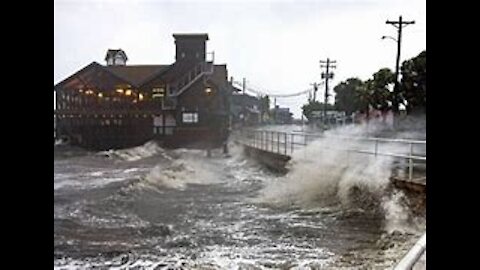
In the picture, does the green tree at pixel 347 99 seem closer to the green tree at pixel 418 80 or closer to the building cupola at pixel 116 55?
the building cupola at pixel 116 55

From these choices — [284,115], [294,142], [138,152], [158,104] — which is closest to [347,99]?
[294,142]

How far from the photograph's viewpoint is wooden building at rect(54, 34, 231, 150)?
5627 mm

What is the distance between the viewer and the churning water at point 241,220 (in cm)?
388

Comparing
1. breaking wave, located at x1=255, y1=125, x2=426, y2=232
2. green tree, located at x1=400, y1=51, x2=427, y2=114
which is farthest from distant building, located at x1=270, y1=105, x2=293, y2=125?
green tree, located at x1=400, y1=51, x2=427, y2=114

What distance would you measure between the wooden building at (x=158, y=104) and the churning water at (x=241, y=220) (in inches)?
30.7

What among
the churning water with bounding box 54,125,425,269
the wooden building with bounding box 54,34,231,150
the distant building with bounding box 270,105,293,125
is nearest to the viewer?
the churning water with bounding box 54,125,425,269

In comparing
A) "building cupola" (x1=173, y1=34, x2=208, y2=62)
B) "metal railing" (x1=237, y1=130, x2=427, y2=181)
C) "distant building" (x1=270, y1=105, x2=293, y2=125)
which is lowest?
"metal railing" (x1=237, y1=130, x2=427, y2=181)

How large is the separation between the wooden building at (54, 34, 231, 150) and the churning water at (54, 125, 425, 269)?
0.78 metres

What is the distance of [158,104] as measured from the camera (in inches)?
384

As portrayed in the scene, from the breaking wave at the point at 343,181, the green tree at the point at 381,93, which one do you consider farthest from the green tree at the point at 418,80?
the green tree at the point at 381,93

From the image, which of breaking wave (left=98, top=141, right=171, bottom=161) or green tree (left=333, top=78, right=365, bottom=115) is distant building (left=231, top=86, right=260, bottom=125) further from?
green tree (left=333, top=78, right=365, bottom=115)

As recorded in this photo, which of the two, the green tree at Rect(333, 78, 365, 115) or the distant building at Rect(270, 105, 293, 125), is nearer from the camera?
the distant building at Rect(270, 105, 293, 125)
